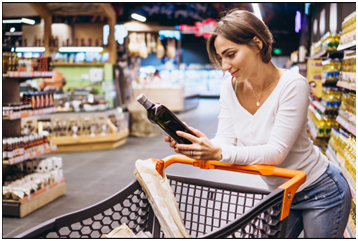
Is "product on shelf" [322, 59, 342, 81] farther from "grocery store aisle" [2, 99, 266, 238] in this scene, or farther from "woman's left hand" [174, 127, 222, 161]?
"woman's left hand" [174, 127, 222, 161]

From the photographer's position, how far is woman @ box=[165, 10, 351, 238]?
1.33 meters

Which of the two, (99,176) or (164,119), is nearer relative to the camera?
(164,119)

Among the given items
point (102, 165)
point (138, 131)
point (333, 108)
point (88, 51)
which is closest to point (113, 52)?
point (88, 51)

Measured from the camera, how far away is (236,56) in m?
1.34

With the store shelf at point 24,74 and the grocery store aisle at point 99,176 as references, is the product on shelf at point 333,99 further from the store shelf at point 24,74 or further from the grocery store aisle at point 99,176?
the store shelf at point 24,74

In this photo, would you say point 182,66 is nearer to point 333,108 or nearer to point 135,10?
point 135,10

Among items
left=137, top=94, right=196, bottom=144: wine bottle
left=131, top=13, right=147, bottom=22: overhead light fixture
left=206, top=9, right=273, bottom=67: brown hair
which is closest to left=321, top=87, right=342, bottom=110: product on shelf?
left=206, top=9, right=273, bottom=67: brown hair

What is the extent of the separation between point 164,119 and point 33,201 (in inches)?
125

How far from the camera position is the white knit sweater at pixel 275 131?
4.36 feet

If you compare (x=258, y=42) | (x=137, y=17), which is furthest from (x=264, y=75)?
(x=137, y=17)

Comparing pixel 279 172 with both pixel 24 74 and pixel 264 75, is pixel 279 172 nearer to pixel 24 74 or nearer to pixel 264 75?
pixel 264 75

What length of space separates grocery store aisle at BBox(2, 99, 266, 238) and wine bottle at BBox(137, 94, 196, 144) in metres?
2.59

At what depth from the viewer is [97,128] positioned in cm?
729

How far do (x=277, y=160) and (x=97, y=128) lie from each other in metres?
6.23
